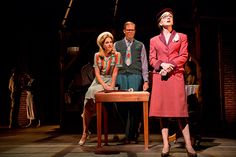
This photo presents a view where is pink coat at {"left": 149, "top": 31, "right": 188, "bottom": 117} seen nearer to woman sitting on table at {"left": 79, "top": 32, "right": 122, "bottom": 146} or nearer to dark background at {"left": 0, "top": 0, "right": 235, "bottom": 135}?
woman sitting on table at {"left": 79, "top": 32, "right": 122, "bottom": 146}

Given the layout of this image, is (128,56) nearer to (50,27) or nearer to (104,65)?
(104,65)

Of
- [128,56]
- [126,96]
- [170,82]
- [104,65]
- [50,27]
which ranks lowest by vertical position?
[126,96]

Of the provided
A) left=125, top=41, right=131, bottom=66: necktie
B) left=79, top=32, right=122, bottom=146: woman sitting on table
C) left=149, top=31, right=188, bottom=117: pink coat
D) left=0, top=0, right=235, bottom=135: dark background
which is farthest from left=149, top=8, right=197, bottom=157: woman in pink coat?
left=0, top=0, right=235, bottom=135: dark background

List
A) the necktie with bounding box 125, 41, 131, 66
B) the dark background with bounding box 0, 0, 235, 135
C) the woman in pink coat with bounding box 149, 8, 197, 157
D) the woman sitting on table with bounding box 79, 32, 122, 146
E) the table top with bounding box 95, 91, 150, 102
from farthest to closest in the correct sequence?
the dark background with bounding box 0, 0, 235, 135 → the necktie with bounding box 125, 41, 131, 66 → the woman sitting on table with bounding box 79, 32, 122, 146 → the table top with bounding box 95, 91, 150, 102 → the woman in pink coat with bounding box 149, 8, 197, 157

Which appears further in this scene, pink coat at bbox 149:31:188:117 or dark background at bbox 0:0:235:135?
dark background at bbox 0:0:235:135

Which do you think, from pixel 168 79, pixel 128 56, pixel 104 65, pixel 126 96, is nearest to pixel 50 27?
pixel 128 56

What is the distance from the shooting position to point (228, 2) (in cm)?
1191

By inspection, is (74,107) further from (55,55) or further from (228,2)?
(228,2)

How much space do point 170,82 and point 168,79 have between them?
5cm

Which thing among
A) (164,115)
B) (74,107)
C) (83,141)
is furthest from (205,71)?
(164,115)

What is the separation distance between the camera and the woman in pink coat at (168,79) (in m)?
4.65

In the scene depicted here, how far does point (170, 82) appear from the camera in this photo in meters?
4.71

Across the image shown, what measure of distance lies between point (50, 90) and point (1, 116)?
1.90 meters

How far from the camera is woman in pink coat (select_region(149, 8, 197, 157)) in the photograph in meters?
4.65
